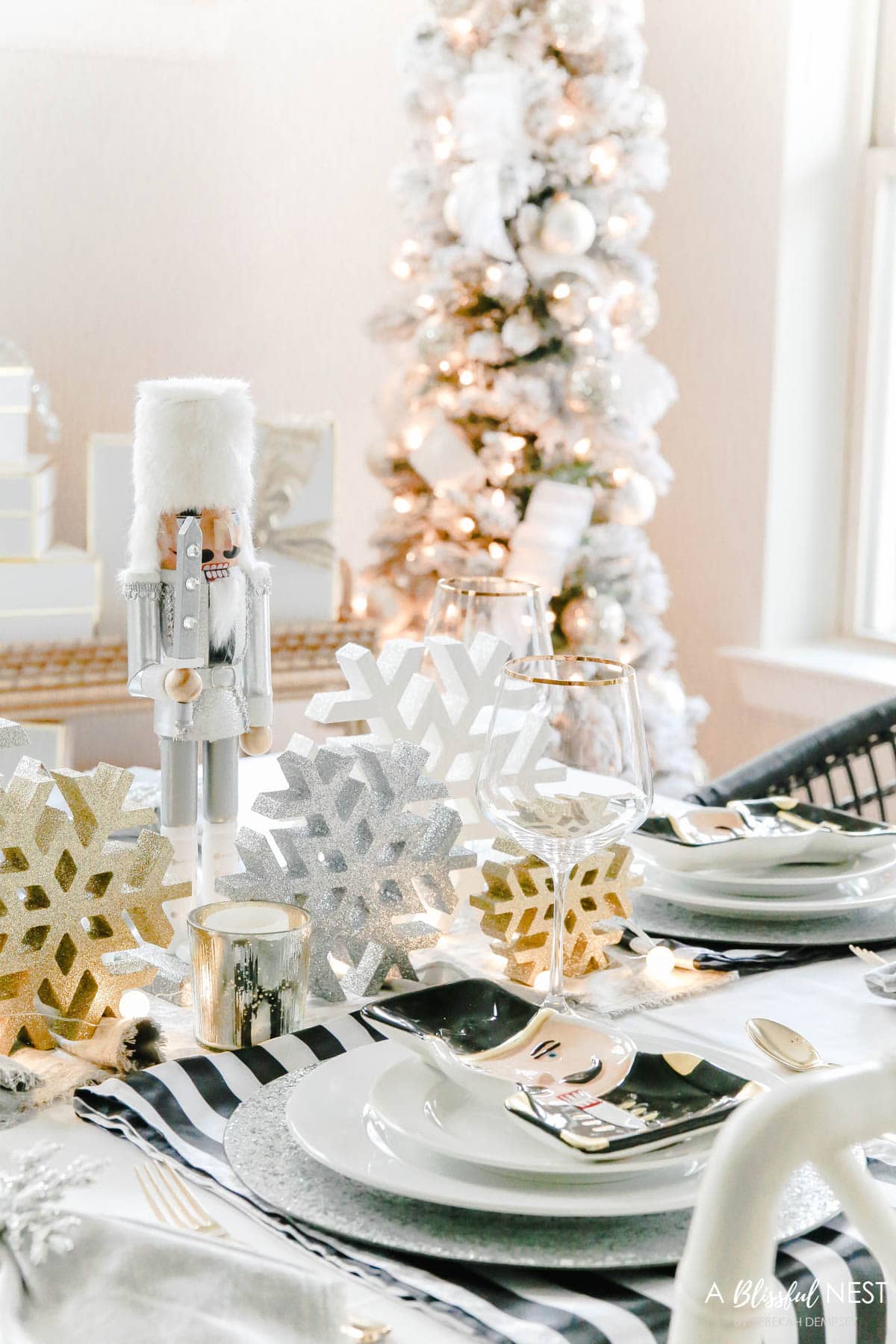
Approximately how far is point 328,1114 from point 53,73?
2.62 meters

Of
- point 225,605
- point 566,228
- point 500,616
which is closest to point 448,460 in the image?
point 566,228

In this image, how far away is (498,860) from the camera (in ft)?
3.13

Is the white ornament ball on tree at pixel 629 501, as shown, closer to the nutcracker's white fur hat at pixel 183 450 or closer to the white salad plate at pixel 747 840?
the white salad plate at pixel 747 840

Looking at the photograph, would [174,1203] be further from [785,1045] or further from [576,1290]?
[785,1045]

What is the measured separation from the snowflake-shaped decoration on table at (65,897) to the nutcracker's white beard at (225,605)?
0.11 meters

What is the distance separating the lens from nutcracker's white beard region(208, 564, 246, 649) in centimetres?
89

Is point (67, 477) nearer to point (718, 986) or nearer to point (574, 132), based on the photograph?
point (574, 132)

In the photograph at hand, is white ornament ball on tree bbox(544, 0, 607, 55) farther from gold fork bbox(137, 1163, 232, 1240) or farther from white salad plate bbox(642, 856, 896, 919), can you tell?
gold fork bbox(137, 1163, 232, 1240)

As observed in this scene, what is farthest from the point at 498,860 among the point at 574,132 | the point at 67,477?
the point at 67,477

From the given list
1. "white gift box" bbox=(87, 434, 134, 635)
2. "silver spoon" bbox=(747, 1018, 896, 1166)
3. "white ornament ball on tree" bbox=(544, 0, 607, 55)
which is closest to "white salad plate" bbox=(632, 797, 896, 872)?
"silver spoon" bbox=(747, 1018, 896, 1166)

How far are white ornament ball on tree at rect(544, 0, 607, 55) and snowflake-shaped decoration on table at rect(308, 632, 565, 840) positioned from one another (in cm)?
176

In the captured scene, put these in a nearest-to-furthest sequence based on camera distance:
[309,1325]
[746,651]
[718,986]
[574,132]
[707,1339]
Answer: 1. [707,1339]
2. [309,1325]
3. [718,986]
4. [574,132]
5. [746,651]

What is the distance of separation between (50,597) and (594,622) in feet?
3.17

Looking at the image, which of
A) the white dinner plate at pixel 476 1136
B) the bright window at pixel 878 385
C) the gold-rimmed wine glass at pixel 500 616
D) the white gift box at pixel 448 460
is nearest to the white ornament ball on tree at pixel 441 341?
the white gift box at pixel 448 460
